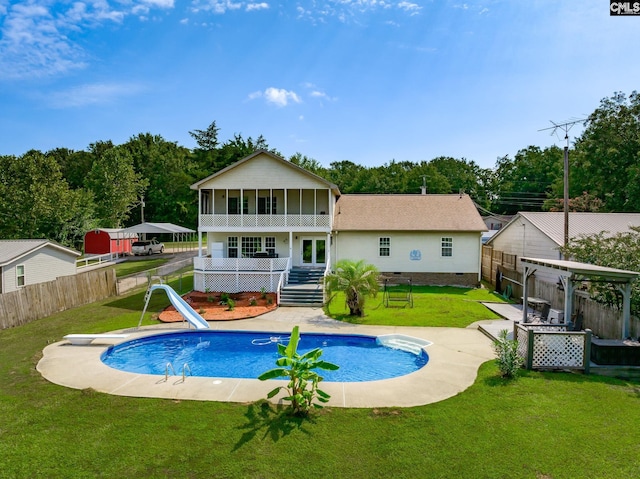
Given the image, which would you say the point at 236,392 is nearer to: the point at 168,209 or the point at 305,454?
the point at 305,454

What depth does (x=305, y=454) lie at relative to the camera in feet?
21.0

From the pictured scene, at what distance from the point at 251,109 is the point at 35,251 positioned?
15221mm

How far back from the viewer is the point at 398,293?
21516 mm

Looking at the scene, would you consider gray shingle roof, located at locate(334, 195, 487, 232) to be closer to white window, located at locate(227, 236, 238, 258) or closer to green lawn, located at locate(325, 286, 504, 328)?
green lawn, located at locate(325, 286, 504, 328)

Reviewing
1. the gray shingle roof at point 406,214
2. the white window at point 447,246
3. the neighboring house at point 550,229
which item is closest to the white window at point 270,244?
the gray shingle roof at point 406,214

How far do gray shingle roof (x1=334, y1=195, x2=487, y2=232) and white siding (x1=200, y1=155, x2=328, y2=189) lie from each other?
13.9 ft

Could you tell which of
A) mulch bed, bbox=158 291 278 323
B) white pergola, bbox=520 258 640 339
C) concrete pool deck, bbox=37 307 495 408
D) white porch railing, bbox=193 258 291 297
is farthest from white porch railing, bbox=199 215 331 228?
white pergola, bbox=520 258 640 339

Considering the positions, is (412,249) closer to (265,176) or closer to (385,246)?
(385,246)

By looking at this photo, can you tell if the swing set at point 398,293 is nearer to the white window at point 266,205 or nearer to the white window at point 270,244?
the white window at point 270,244

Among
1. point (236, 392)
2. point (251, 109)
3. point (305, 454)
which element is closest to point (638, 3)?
point (305, 454)

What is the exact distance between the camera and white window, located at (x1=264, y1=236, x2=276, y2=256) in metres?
25.0

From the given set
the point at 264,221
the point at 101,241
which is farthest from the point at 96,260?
the point at 264,221

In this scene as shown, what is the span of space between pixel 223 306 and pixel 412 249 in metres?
12.8

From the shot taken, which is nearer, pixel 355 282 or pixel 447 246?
pixel 355 282
